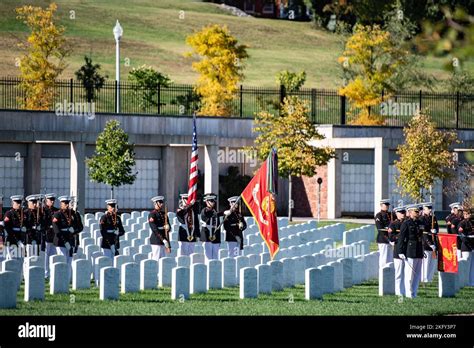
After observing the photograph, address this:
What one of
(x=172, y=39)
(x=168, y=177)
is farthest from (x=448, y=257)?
(x=172, y=39)

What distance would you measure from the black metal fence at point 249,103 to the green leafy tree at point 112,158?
209 inches

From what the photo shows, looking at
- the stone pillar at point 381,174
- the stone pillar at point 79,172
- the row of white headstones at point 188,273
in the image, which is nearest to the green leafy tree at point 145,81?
the stone pillar at point 79,172

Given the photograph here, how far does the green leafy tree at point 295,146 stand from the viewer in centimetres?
4500

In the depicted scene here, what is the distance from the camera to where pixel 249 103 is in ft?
236

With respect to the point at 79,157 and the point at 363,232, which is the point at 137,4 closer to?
the point at 79,157

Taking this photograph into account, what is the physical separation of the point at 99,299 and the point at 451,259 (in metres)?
6.72

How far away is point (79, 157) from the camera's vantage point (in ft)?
150

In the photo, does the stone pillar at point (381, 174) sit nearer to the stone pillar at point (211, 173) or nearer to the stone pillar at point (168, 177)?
the stone pillar at point (211, 173)

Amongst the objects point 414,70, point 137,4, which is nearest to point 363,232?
point 414,70

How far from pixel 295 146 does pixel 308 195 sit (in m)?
7.13

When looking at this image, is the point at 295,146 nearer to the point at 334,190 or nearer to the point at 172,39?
the point at 334,190

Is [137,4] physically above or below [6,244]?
above
